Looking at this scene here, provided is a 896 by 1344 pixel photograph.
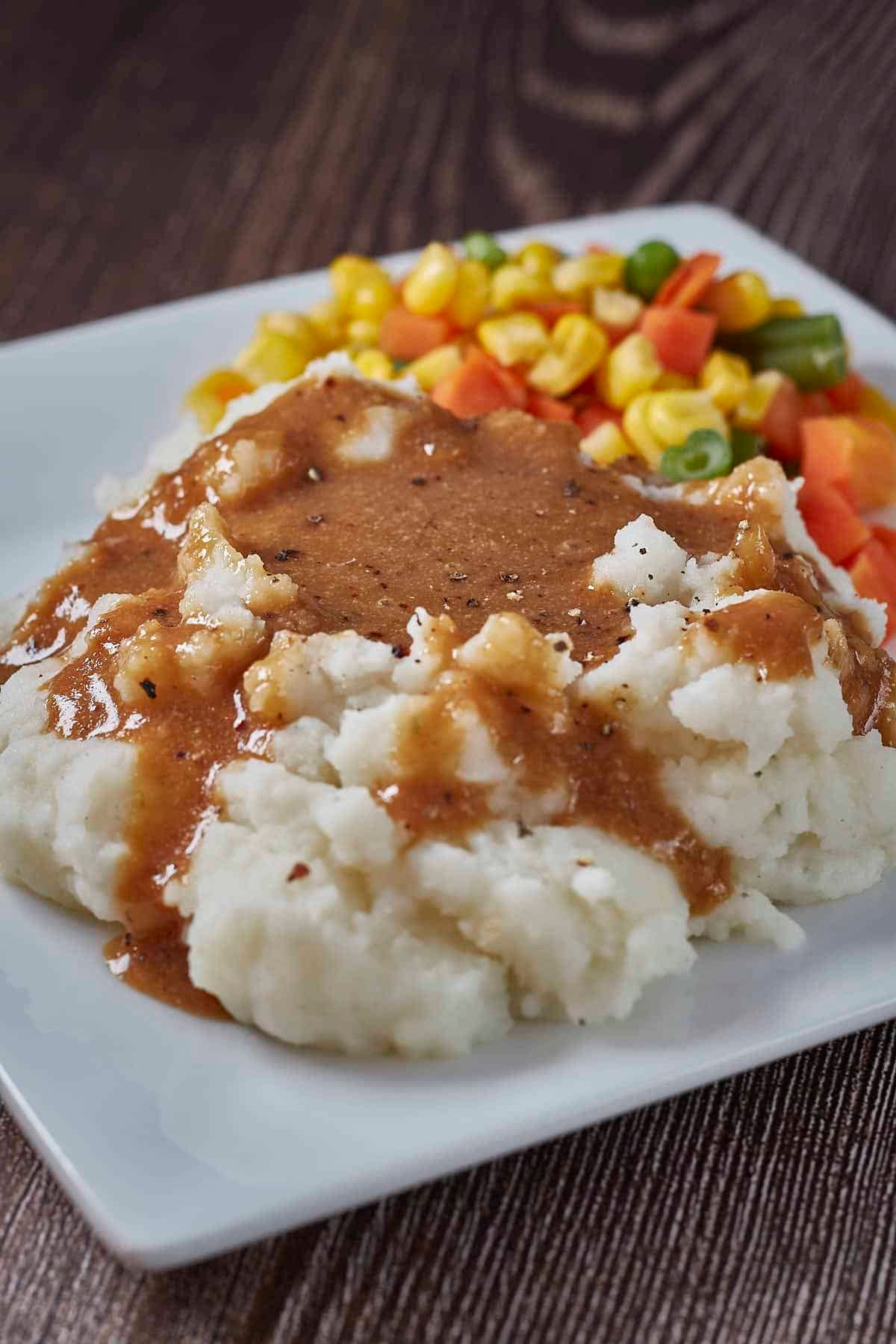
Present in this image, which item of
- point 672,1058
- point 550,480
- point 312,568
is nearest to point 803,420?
point 550,480

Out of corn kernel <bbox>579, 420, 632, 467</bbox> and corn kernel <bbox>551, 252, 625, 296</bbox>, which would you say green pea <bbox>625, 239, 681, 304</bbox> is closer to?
corn kernel <bbox>551, 252, 625, 296</bbox>

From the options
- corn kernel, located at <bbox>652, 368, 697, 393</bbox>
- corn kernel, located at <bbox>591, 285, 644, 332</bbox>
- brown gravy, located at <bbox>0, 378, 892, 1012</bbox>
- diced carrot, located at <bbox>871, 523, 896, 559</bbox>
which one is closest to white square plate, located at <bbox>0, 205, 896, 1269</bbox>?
brown gravy, located at <bbox>0, 378, 892, 1012</bbox>

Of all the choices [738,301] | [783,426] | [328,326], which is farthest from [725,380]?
[328,326]

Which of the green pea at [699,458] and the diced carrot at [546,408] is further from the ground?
the green pea at [699,458]

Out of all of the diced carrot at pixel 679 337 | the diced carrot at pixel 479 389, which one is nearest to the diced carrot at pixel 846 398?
the diced carrot at pixel 679 337

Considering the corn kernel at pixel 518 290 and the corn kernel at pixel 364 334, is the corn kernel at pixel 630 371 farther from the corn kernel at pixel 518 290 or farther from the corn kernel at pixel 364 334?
the corn kernel at pixel 364 334

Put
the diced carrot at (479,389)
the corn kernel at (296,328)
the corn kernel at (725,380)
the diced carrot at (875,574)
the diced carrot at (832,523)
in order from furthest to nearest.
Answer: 1. the corn kernel at (296,328)
2. the corn kernel at (725,380)
3. the diced carrot at (479,389)
4. the diced carrot at (832,523)
5. the diced carrot at (875,574)
